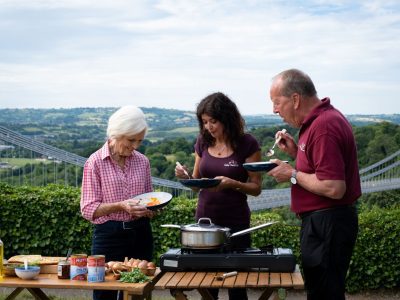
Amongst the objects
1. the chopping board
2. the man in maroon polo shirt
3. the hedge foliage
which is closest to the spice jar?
the chopping board

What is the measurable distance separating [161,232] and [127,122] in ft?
11.7

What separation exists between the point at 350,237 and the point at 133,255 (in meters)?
1.29

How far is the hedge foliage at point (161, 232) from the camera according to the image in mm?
7320

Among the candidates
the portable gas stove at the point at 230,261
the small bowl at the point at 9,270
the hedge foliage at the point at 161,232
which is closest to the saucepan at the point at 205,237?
the portable gas stove at the point at 230,261

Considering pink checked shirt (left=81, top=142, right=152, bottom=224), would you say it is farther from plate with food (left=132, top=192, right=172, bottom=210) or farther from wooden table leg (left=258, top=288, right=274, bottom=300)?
wooden table leg (left=258, top=288, right=274, bottom=300)

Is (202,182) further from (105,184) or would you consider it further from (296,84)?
(296,84)

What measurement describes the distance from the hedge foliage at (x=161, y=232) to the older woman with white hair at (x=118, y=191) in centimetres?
315

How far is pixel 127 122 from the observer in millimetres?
4070

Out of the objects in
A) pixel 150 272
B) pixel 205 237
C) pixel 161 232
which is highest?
pixel 205 237

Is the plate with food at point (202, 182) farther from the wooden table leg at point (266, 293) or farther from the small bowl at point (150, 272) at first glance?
the wooden table leg at point (266, 293)

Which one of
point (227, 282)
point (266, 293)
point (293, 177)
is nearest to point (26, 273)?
point (227, 282)

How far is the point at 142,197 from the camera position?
4.26 m

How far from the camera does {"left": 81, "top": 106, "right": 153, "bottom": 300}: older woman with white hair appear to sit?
410 centimetres

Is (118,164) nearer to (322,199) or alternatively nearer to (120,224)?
(120,224)
